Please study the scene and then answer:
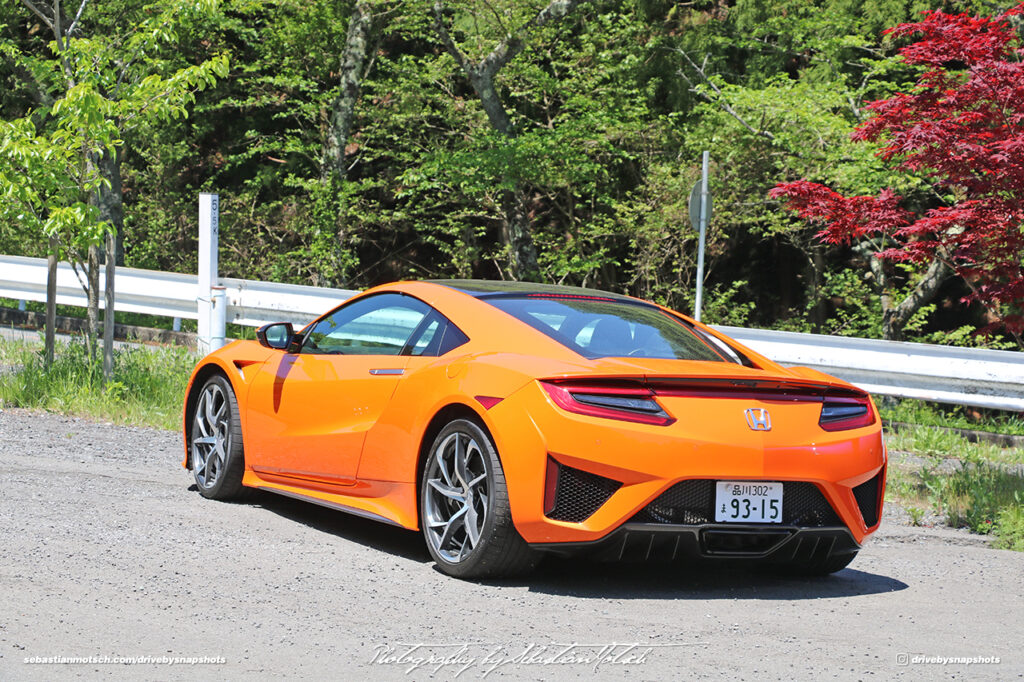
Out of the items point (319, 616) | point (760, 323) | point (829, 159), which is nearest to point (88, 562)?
point (319, 616)

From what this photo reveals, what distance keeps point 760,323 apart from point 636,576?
17152 mm

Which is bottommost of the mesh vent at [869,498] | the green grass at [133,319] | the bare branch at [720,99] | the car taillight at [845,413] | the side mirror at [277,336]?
the mesh vent at [869,498]

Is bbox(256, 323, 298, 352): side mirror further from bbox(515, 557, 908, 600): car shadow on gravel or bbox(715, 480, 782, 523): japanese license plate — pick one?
bbox(715, 480, 782, 523): japanese license plate

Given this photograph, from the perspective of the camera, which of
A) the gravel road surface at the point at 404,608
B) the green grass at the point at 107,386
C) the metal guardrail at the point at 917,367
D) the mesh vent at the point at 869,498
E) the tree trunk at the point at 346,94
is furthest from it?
the tree trunk at the point at 346,94

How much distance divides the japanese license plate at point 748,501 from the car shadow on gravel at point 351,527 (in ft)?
4.91

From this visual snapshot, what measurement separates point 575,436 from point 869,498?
1.53m

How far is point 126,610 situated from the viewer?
4535 millimetres

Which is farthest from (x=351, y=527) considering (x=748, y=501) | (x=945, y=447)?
(x=945, y=447)

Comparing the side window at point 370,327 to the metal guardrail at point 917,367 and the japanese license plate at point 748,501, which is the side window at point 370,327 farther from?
the metal guardrail at point 917,367

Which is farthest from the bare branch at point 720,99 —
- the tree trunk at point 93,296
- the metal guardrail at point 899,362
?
the tree trunk at point 93,296

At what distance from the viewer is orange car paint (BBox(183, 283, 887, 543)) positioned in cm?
482

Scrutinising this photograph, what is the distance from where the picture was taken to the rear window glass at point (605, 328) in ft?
17.9

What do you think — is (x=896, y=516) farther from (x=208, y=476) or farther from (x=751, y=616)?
(x=208, y=476)

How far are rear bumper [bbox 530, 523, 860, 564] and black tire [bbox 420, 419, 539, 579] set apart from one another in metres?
0.18
